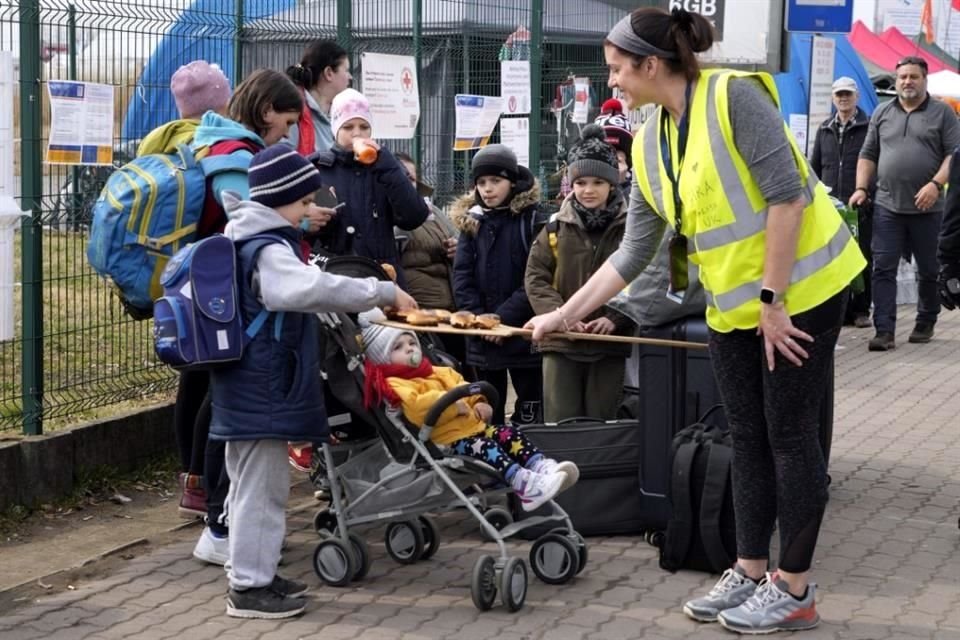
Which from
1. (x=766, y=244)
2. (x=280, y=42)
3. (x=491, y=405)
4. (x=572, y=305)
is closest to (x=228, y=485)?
(x=491, y=405)

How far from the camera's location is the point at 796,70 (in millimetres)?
16906

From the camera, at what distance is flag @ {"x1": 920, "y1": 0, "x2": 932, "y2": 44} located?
24.2 metres

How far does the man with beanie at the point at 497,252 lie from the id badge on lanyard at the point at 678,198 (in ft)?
6.67

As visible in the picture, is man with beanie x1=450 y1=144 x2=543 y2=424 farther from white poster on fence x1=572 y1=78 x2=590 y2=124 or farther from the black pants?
white poster on fence x1=572 y1=78 x2=590 y2=124

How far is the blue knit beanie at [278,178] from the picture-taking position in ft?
17.6

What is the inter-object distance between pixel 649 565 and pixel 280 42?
3724mm

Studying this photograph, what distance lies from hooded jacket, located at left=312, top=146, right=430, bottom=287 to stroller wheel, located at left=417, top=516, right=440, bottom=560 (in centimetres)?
139

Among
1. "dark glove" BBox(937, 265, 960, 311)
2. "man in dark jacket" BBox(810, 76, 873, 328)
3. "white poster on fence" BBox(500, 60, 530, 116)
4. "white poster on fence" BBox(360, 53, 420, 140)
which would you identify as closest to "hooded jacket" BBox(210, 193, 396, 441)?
"dark glove" BBox(937, 265, 960, 311)

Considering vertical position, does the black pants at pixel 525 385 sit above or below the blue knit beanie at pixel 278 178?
below

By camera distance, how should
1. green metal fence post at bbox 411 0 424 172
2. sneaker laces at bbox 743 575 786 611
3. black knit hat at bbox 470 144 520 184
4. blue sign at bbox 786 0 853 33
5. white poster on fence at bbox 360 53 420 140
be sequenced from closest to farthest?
sneaker laces at bbox 743 575 786 611
black knit hat at bbox 470 144 520 184
white poster on fence at bbox 360 53 420 140
green metal fence post at bbox 411 0 424 172
blue sign at bbox 786 0 853 33

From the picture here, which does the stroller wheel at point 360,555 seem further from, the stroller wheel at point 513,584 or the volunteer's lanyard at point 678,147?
the volunteer's lanyard at point 678,147

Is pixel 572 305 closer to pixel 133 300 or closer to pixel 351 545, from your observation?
pixel 351 545

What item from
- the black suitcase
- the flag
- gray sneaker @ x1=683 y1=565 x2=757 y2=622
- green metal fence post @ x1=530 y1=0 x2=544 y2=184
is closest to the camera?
gray sneaker @ x1=683 y1=565 x2=757 y2=622

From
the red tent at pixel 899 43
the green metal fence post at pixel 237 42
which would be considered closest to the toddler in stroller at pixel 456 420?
the green metal fence post at pixel 237 42
